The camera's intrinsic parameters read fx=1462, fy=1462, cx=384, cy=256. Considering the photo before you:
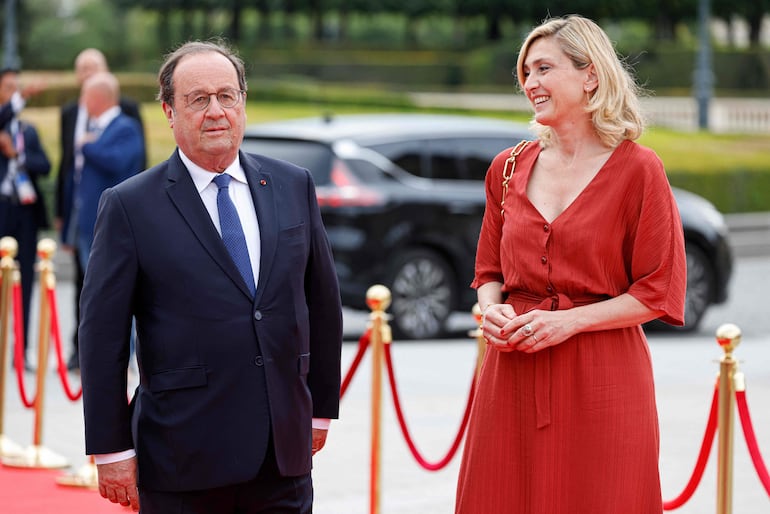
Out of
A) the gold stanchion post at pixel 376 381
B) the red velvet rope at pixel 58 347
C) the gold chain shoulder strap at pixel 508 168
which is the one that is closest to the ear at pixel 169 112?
the gold chain shoulder strap at pixel 508 168

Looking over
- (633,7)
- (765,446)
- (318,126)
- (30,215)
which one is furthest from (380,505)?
(633,7)

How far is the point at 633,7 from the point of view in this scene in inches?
1923

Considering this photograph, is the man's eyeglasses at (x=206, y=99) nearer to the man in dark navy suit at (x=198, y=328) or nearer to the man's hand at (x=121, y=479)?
the man in dark navy suit at (x=198, y=328)

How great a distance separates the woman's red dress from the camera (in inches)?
157

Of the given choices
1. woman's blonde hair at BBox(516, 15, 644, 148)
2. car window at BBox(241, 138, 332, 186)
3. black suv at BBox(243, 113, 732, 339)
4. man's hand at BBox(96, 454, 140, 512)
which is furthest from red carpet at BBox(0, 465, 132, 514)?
car window at BBox(241, 138, 332, 186)

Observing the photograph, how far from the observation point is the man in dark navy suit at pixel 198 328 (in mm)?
3699

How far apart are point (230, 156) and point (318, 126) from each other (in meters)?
7.81

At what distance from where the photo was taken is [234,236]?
3.77 meters

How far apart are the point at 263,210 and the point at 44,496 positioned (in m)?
3.30

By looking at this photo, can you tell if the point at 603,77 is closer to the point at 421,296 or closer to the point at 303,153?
the point at 303,153

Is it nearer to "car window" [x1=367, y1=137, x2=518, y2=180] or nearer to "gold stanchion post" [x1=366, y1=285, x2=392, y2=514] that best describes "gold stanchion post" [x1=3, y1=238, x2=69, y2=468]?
"gold stanchion post" [x1=366, y1=285, x2=392, y2=514]

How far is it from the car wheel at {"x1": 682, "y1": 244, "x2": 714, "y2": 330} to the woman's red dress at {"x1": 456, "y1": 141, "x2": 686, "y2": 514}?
8.17 m

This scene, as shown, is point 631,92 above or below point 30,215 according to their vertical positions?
above

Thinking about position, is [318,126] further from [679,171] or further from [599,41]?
[679,171]
